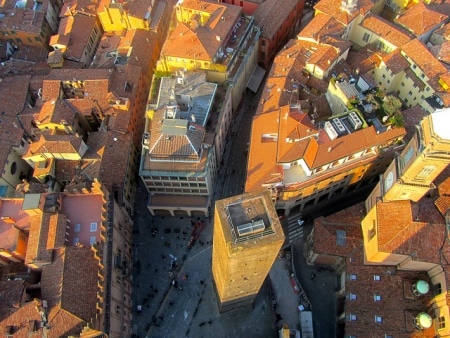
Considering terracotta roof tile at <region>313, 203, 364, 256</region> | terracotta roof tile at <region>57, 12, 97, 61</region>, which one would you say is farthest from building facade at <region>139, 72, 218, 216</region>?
terracotta roof tile at <region>57, 12, 97, 61</region>

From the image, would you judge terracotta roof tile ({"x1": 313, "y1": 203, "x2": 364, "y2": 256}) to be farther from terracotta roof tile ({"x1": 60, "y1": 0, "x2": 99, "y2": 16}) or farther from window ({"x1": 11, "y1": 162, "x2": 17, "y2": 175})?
terracotta roof tile ({"x1": 60, "y1": 0, "x2": 99, "y2": 16})

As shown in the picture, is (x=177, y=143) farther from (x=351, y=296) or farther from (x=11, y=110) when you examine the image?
(x=11, y=110)

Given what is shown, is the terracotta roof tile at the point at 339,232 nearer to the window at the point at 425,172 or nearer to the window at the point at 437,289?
the window at the point at 437,289

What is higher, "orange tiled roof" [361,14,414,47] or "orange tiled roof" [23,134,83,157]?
"orange tiled roof" [361,14,414,47]

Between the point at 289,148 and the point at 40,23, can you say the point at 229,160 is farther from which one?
the point at 40,23

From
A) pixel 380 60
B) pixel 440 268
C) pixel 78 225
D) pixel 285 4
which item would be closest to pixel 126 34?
pixel 285 4

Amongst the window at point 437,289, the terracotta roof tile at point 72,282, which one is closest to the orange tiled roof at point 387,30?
the window at point 437,289
